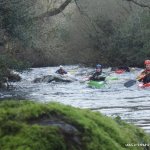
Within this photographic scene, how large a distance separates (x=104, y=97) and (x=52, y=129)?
14.9 metres

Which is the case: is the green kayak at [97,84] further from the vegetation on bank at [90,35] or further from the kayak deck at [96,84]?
the vegetation on bank at [90,35]

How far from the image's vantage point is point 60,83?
952 inches

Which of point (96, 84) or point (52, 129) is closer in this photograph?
point (52, 129)

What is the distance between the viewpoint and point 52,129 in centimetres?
286

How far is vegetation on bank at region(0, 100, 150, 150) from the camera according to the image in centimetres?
276

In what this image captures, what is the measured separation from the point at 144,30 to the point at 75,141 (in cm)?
3136

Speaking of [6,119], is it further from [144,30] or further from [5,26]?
[144,30]

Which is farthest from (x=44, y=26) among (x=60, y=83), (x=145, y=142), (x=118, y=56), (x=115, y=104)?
(x=145, y=142)

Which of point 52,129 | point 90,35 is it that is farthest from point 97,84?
point 90,35

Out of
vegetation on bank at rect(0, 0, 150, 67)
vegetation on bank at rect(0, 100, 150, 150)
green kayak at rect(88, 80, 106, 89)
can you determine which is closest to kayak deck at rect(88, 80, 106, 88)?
green kayak at rect(88, 80, 106, 89)

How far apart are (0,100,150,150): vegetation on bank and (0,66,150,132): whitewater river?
7.13 metres

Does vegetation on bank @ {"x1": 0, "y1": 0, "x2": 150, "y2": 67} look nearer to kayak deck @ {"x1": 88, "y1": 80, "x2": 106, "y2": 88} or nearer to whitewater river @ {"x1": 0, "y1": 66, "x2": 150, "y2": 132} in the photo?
whitewater river @ {"x1": 0, "y1": 66, "x2": 150, "y2": 132}

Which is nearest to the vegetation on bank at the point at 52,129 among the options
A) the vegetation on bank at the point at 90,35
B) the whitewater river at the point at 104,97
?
the whitewater river at the point at 104,97

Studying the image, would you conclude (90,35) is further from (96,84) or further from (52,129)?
(52,129)
